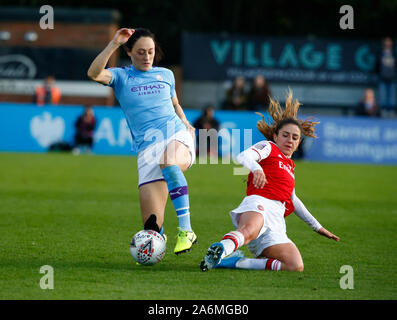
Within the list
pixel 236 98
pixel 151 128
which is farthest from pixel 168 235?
pixel 236 98

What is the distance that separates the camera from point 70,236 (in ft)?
25.5

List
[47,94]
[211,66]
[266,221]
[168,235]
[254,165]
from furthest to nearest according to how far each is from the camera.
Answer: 1. [211,66]
2. [47,94]
3. [168,235]
4. [266,221]
5. [254,165]

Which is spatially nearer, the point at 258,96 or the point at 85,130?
the point at 85,130

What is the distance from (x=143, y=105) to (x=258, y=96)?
1524 centimetres

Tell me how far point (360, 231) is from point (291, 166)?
8.76ft

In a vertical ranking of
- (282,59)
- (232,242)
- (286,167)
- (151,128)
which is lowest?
(232,242)

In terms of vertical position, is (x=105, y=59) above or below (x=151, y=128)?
above

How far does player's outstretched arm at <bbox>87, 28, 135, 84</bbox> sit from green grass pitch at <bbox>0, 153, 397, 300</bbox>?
1709 mm

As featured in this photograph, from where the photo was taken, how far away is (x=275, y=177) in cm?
649

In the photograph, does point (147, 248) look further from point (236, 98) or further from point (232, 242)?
point (236, 98)

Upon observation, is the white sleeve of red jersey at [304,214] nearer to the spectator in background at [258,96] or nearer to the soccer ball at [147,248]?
the soccer ball at [147,248]

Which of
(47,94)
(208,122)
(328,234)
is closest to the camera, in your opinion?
(328,234)

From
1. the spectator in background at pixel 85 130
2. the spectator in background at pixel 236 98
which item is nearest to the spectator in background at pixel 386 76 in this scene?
the spectator in background at pixel 236 98
